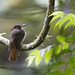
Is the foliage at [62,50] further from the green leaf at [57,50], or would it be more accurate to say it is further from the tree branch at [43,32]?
the tree branch at [43,32]

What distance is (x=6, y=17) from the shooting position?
145 centimetres

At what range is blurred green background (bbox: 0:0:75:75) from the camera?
1.23 m

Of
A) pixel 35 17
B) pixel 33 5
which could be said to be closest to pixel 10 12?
pixel 33 5

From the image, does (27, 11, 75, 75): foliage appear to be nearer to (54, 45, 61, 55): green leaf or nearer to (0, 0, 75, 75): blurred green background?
(54, 45, 61, 55): green leaf

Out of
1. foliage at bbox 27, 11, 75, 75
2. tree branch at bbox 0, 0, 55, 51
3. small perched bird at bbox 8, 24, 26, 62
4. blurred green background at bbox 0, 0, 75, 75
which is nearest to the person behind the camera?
foliage at bbox 27, 11, 75, 75

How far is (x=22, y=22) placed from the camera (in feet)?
4.41

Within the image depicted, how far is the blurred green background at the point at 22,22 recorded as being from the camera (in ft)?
4.02

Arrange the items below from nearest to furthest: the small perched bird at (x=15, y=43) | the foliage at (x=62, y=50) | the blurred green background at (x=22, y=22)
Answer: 1. the foliage at (x=62, y=50)
2. the small perched bird at (x=15, y=43)
3. the blurred green background at (x=22, y=22)

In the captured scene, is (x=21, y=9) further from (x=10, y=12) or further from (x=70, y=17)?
(x=70, y=17)

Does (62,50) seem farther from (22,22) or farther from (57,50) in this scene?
(22,22)

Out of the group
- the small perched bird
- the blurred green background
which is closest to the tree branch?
the small perched bird

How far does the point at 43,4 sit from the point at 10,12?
1.06 feet

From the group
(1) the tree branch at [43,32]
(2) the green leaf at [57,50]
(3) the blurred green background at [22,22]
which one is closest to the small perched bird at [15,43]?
(1) the tree branch at [43,32]

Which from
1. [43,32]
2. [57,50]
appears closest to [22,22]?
[43,32]
